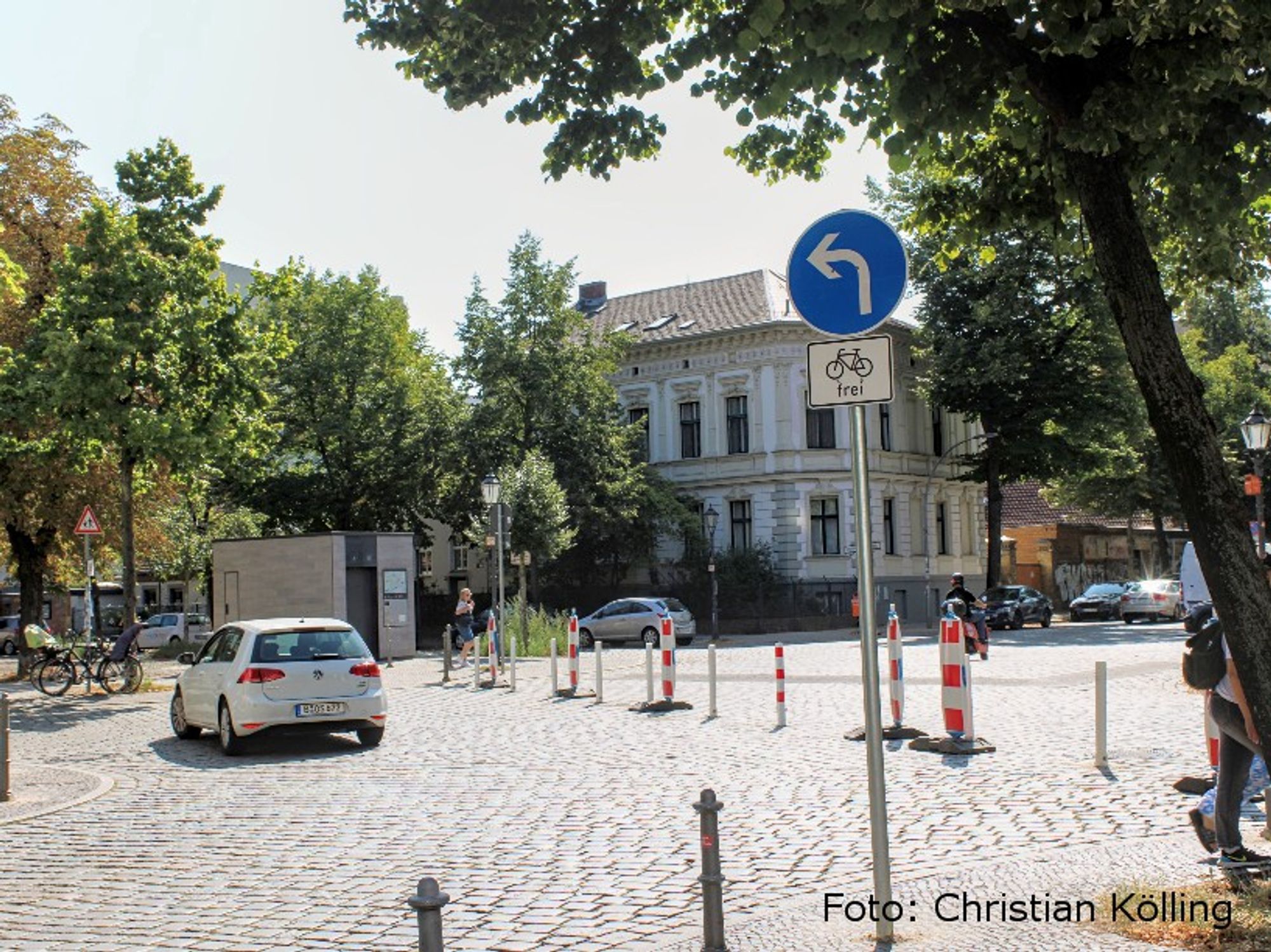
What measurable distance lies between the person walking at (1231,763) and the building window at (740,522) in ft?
149

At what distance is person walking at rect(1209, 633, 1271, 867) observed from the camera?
23.3ft

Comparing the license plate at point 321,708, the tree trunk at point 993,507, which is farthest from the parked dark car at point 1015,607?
the license plate at point 321,708

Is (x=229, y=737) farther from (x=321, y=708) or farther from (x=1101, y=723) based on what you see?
(x=1101, y=723)

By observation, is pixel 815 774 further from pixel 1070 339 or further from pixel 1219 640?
pixel 1070 339

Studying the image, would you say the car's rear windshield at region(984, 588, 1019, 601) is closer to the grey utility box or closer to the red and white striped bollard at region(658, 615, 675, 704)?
the grey utility box

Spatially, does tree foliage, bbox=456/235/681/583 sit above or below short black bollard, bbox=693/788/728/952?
above

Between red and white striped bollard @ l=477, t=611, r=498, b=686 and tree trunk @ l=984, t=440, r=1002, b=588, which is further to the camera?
tree trunk @ l=984, t=440, r=1002, b=588

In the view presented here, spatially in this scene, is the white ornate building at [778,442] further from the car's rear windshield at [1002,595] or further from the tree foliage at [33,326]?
the tree foliage at [33,326]

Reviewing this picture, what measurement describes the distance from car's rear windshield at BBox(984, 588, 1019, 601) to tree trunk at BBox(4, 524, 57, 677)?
2931cm

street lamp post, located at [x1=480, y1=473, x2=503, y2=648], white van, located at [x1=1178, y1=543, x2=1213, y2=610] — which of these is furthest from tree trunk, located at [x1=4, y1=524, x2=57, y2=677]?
white van, located at [x1=1178, y1=543, x2=1213, y2=610]

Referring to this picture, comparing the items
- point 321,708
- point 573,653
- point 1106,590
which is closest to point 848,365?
point 321,708

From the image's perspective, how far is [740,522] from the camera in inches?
2096

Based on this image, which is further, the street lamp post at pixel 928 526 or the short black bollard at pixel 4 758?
the street lamp post at pixel 928 526

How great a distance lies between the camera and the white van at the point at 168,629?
180 ft
